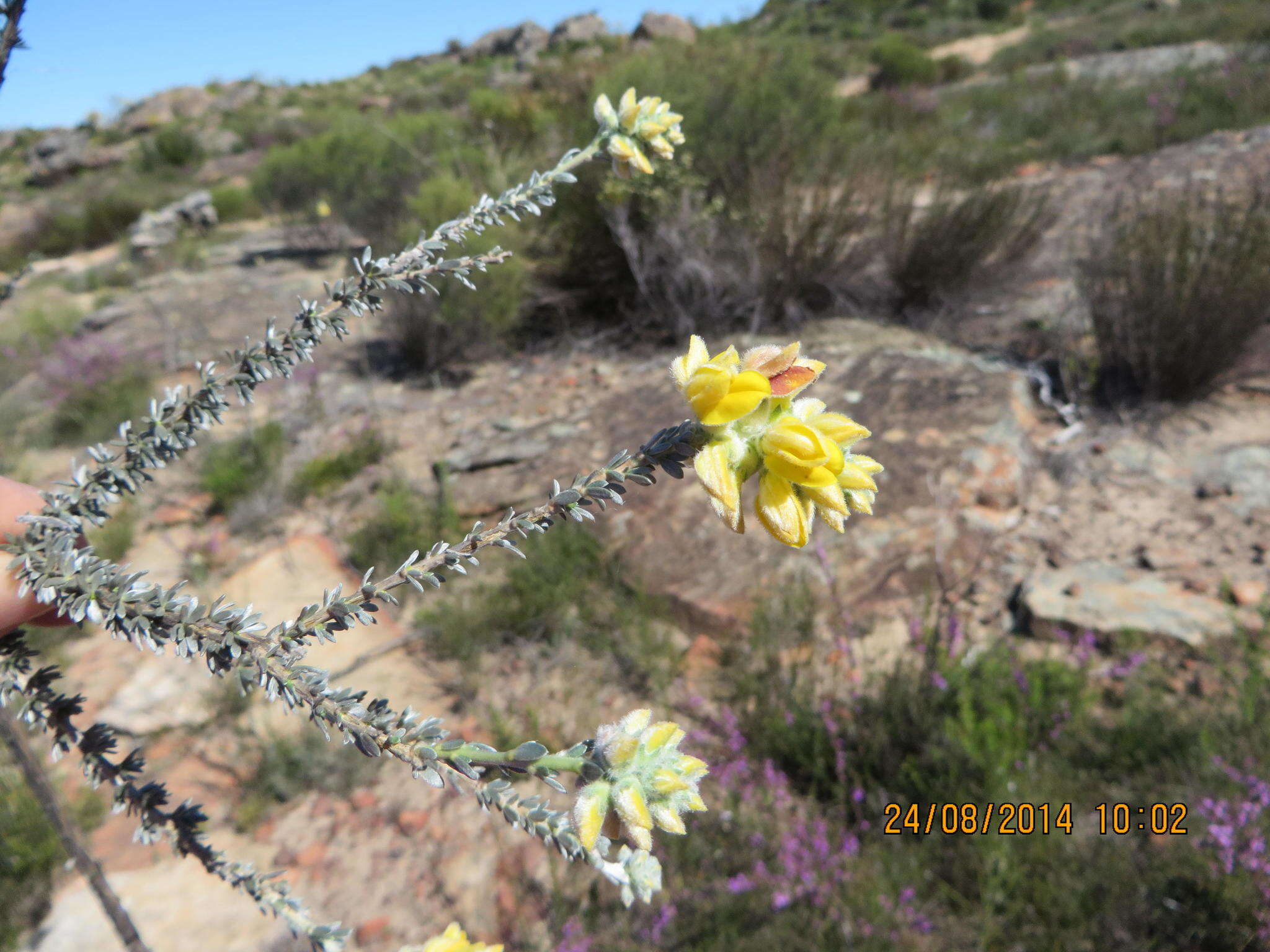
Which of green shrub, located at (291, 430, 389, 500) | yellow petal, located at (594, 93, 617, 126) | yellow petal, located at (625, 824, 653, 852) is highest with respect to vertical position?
yellow petal, located at (594, 93, 617, 126)

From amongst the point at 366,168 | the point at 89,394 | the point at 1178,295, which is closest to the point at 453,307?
the point at 89,394

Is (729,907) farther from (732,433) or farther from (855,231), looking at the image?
(855,231)

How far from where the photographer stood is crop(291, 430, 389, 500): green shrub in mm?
4449

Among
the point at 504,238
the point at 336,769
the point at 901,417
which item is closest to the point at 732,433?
the point at 336,769

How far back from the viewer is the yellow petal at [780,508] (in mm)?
579

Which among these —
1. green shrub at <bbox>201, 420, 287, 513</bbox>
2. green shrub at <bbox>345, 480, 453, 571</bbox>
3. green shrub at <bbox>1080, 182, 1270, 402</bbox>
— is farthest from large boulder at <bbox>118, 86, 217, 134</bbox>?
green shrub at <bbox>1080, 182, 1270, 402</bbox>

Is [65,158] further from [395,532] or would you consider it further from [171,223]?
[395,532]

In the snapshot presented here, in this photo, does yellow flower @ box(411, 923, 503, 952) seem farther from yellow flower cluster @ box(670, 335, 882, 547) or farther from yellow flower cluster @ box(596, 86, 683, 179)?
yellow flower cluster @ box(596, 86, 683, 179)

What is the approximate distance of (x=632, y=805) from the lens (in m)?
0.48

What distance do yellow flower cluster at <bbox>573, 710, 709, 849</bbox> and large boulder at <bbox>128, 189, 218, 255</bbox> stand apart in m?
14.6

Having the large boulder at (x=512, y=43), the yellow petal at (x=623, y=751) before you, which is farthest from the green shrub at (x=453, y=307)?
the large boulder at (x=512, y=43)

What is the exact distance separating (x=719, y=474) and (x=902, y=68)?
21.9m

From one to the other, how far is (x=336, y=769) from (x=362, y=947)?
720 millimetres

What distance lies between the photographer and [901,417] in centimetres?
364
